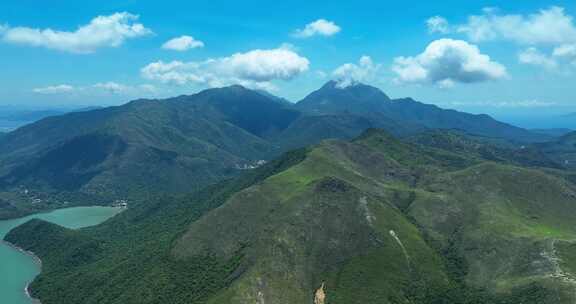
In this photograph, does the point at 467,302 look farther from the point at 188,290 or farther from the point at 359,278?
the point at 188,290

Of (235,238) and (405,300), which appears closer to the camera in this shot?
(405,300)

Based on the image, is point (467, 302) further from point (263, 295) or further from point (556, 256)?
point (263, 295)

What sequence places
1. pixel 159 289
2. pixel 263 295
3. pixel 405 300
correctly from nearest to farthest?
1. pixel 263 295
2. pixel 405 300
3. pixel 159 289

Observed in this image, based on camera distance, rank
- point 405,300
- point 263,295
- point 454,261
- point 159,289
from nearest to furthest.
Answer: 1. point 263,295
2. point 405,300
3. point 159,289
4. point 454,261

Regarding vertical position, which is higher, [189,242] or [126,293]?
[189,242]

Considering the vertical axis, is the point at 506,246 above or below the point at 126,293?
above

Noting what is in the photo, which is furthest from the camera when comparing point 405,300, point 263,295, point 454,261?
point 454,261

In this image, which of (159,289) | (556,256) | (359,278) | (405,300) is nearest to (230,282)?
(159,289)

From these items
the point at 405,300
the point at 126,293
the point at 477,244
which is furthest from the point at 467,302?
the point at 126,293

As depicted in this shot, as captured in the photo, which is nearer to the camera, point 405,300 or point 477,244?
point 405,300
